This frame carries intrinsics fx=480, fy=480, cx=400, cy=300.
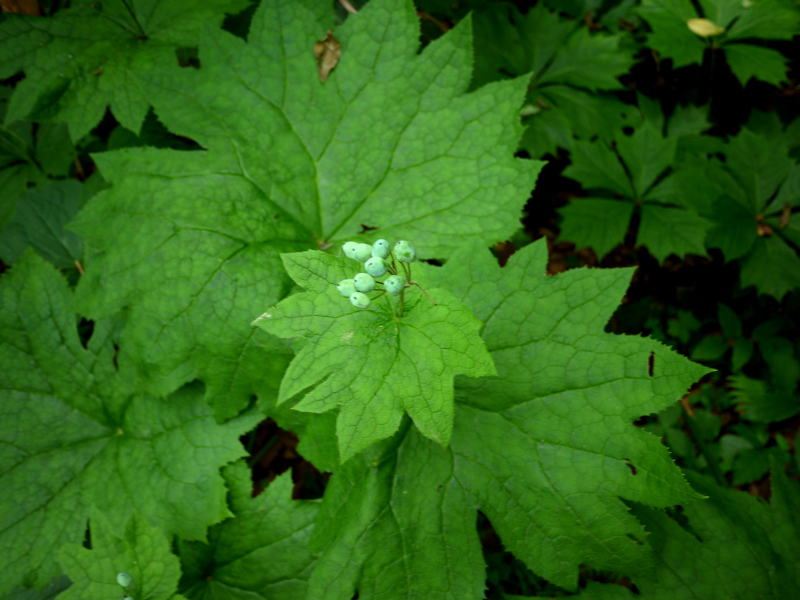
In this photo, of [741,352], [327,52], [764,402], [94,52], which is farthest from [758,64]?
[94,52]

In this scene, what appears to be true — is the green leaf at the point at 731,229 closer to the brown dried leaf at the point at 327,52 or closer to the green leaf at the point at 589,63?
the green leaf at the point at 589,63

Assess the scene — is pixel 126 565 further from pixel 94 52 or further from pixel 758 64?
pixel 758 64

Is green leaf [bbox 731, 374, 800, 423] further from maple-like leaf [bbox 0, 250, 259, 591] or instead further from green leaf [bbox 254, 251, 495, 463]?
maple-like leaf [bbox 0, 250, 259, 591]

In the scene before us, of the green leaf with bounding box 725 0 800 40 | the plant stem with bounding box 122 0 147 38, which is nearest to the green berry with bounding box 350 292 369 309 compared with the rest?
the plant stem with bounding box 122 0 147 38

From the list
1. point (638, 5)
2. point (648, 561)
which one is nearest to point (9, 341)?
point (648, 561)

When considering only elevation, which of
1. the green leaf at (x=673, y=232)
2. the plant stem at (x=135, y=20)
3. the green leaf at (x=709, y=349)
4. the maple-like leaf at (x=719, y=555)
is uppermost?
the plant stem at (x=135, y=20)

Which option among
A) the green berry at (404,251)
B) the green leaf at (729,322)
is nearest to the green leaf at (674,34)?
the green leaf at (729,322)
